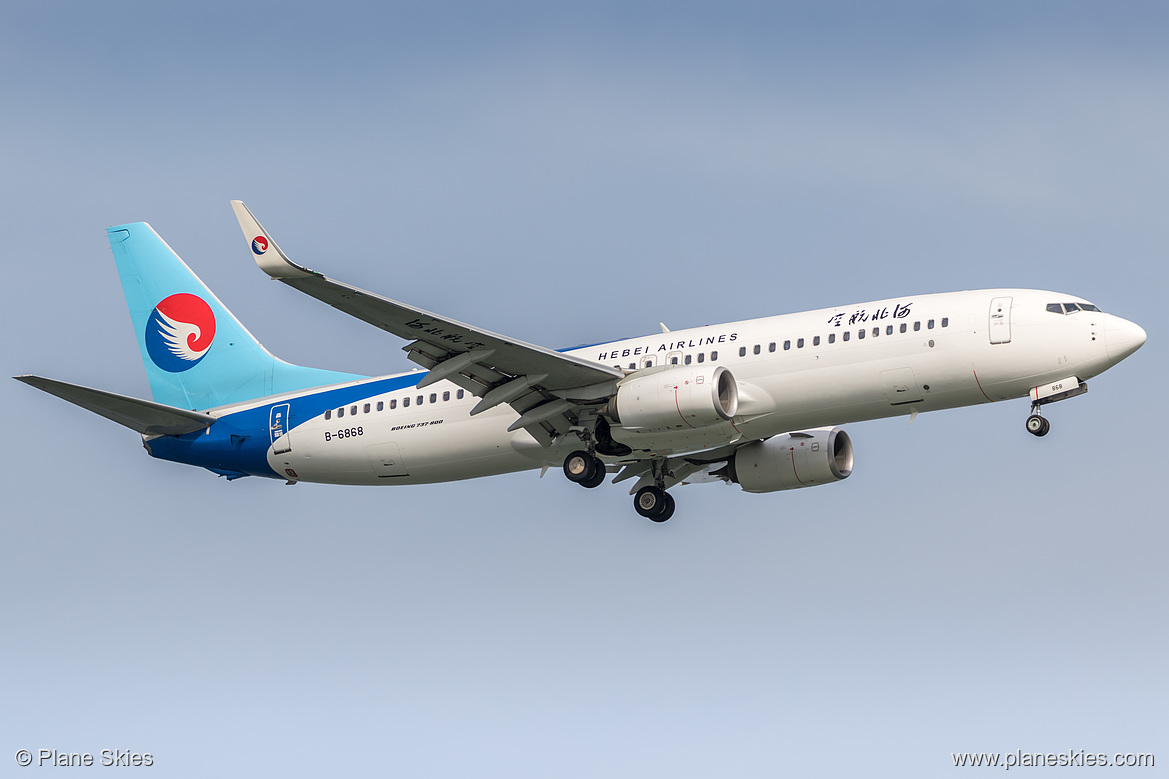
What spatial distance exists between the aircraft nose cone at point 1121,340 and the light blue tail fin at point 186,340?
21396 millimetres

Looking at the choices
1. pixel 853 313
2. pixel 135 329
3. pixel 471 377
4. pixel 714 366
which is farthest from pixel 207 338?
pixel 853 313

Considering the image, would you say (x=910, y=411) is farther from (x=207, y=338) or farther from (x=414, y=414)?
(x=207, y=338)

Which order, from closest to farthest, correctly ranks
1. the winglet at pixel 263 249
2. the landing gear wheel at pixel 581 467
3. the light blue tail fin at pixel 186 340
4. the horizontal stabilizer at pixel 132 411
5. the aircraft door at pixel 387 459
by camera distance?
the winglet at pixel 263 249
the horizontal stabilizer at pixel 132 411
the landing gear wheel at pixel 581 467
the aircraft door at pixel 387 459
the light blue tail fin at pixel 186 340

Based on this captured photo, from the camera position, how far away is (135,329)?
4319cm

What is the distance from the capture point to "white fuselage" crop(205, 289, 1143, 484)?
3288 cm

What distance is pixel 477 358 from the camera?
33625 mm

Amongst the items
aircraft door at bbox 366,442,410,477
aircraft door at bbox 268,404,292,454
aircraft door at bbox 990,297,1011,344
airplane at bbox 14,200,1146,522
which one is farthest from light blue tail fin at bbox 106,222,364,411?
aircraft door at bbox 990,297,1011,344

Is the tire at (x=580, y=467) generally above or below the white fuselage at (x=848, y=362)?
below

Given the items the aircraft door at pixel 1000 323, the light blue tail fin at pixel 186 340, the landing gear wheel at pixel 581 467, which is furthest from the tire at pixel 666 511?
the aircraft door at pixel 1000 323

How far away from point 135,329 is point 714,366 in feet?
66.6

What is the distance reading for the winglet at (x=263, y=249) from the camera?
95.5ft

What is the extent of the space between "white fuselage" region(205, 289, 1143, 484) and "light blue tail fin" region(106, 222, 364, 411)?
612 cm

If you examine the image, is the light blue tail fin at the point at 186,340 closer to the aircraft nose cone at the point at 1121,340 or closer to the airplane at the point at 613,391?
the airplane at the point at 613,391

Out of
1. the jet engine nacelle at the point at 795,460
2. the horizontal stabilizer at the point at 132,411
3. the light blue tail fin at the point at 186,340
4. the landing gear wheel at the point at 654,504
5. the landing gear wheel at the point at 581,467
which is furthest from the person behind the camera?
the light blue tail fin at the point at 186,340
